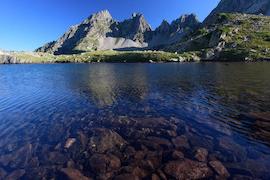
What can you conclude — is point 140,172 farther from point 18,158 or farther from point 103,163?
point 18,158

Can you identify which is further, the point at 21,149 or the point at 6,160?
the point at 21,149

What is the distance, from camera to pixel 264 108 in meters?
37.5

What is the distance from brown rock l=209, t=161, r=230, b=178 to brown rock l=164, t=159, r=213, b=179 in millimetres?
531

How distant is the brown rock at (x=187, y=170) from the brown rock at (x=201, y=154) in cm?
86

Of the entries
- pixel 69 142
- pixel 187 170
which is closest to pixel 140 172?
pixel 187 170

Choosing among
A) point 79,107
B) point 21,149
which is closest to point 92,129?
point 21,149

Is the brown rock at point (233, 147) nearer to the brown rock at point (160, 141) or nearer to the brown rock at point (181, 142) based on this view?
the brown rock at point (181, 142)

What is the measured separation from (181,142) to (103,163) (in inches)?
344

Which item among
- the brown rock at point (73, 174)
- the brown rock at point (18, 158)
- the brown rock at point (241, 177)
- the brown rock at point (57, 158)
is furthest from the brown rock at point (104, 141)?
Result: the brown rock at point (241, 177)

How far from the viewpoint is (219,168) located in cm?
2020

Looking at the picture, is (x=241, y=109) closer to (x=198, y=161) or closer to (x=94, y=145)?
(x=198, y=161)

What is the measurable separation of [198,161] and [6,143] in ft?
67.4

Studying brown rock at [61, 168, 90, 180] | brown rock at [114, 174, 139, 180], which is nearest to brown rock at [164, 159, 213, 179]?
brown rock at [114, 174, 139, 180]

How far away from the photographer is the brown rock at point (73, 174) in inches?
775
